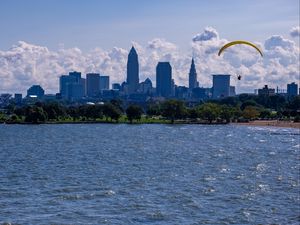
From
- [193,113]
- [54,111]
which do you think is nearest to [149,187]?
[54,111]

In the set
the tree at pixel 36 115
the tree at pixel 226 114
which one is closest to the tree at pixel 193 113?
the tree at pixel 226 114

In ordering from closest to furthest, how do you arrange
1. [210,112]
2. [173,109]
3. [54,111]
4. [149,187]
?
[149,187], [173,109], [210,112], [54,111]

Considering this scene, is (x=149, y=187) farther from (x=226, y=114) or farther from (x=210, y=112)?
(x=226, y=114)

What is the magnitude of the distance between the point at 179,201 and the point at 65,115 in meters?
156

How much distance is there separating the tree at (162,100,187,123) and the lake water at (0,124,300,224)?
104 meters

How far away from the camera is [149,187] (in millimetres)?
46938

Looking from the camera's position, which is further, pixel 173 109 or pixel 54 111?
pixel 54 111

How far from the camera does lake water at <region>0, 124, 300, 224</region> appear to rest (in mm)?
36469

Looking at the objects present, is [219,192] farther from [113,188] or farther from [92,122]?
[92,122]

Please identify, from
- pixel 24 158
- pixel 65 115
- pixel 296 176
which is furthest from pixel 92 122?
pixel 296 176

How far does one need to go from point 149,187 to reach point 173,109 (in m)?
139

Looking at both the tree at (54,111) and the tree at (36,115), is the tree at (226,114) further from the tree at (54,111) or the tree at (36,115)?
the tree at (36,115)

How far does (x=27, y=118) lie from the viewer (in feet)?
598

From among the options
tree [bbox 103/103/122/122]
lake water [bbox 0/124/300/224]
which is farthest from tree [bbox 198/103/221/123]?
lake water [bbox 0/124/300/224]
